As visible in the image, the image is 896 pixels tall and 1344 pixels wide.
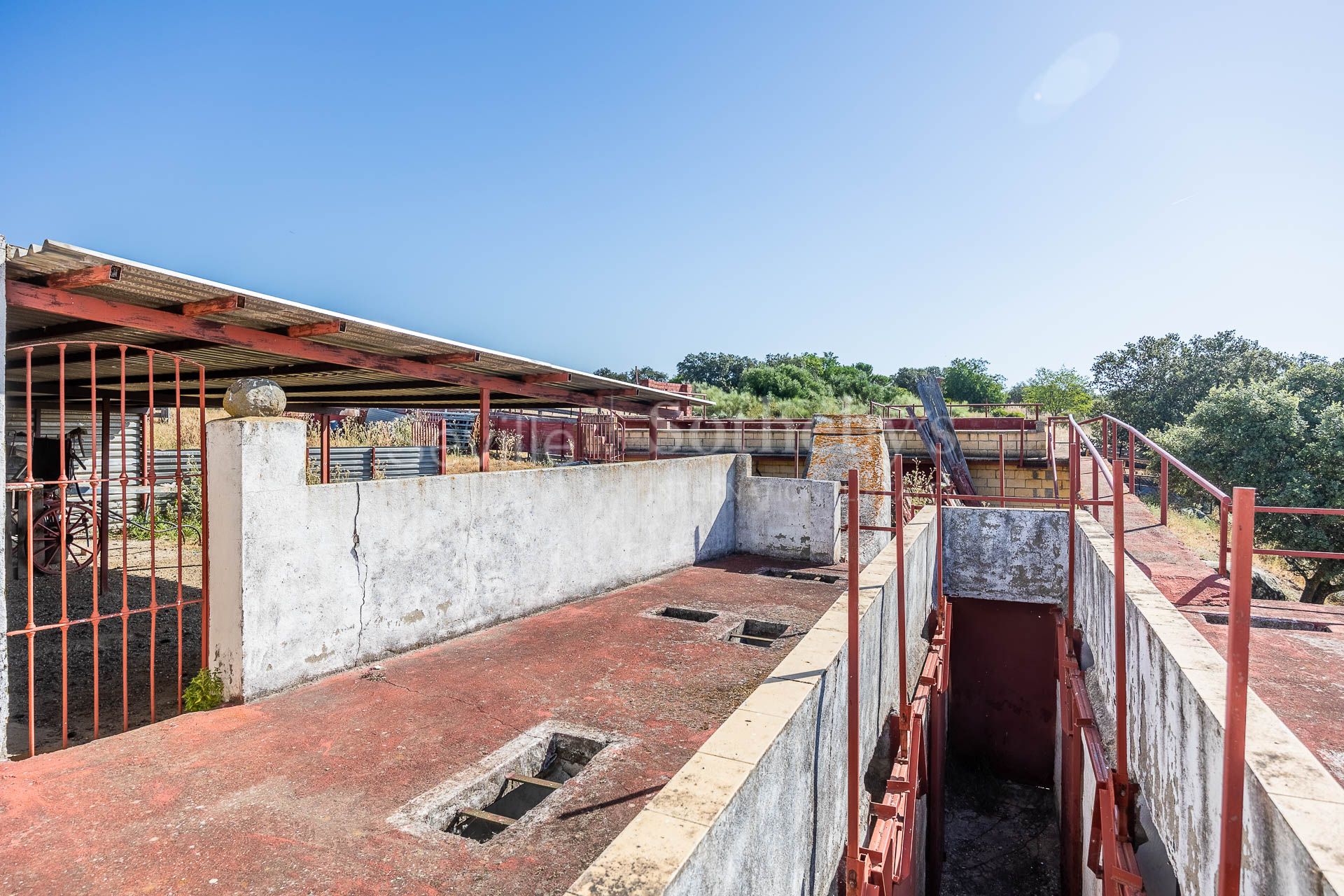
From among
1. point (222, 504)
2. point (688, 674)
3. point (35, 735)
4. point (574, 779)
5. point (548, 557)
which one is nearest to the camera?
point (574, 779)

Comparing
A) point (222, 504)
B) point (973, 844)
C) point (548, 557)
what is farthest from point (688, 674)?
Result: point (973, 844)

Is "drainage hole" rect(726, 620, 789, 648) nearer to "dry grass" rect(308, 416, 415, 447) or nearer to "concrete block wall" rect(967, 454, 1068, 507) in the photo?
"concrete block wall" rect(967, 454, 1068, 507)

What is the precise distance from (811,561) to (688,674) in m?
4.86

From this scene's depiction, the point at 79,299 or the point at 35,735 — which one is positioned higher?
the point at 79,299

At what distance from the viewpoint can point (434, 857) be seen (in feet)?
9.86

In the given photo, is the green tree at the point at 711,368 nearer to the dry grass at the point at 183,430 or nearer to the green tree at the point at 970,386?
the green tree at the point at 970,386

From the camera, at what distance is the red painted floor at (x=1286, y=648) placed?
3.43m

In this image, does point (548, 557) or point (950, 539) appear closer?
point (548, 557)

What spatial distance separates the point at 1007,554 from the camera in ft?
29.0

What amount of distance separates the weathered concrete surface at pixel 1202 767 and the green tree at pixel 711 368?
61249 mm

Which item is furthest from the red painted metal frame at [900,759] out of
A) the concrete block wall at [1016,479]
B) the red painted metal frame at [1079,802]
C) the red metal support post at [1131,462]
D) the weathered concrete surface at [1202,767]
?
the concrete block wall at [1016,479]

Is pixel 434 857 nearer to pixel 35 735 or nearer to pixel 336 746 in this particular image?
pixel 336 746

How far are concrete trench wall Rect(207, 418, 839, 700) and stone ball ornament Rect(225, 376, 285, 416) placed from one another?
0.09 meters

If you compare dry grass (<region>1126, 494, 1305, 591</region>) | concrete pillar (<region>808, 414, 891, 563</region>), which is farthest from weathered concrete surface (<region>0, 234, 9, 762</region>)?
dry grass (<region>1126, 494, 1305, 591</region>)
